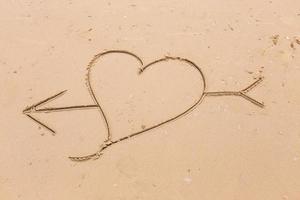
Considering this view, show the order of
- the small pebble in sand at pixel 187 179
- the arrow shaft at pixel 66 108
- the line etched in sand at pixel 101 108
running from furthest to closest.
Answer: the arrow shaft at pixel 66 108, the line etched in sand at pixel 101 108, the small pebble in sand at pixel 187 179

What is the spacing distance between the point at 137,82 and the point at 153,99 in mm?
140

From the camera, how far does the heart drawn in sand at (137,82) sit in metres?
2.46

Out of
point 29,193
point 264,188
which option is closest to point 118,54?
point 29,193

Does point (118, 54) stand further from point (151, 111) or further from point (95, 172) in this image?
point (95, 172)

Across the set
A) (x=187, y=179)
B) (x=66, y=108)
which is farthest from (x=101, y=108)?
(x=187, y=179)

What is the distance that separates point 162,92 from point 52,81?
0.61 metres

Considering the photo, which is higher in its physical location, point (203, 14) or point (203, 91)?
point (203, 14)

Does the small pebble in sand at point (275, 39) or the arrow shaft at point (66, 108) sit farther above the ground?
the small pebble in sand at point (275, 39)

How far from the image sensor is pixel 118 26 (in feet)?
9.21

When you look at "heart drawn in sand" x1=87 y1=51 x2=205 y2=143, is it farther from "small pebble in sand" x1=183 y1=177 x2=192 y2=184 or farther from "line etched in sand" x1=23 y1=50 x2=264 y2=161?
"small pebble in sand" x1=183 y1=177 x2=192 y2=184

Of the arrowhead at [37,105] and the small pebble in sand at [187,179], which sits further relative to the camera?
the arrowhead at [37,105]

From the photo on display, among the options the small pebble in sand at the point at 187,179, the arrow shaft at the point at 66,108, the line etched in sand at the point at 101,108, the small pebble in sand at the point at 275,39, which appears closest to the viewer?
the small pebble in sand at the point at 187,179

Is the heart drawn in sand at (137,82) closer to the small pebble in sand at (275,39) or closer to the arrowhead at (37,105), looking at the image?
the arrowhead at (37,105)

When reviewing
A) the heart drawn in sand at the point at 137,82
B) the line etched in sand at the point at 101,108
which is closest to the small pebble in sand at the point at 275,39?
the line etched in sand at the point at 101,108
